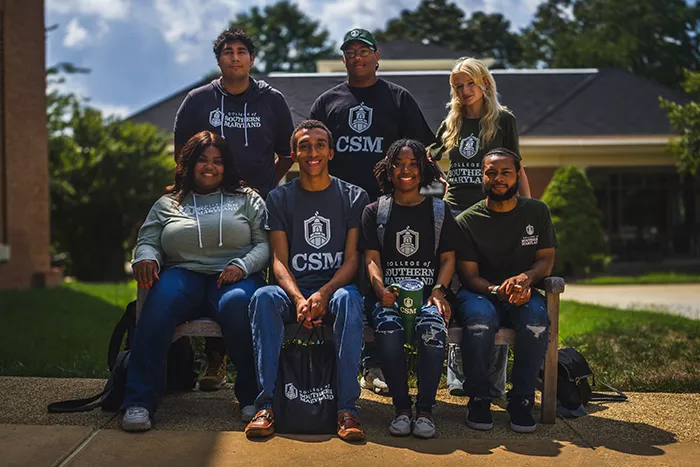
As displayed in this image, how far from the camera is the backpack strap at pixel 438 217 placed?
14.1ft

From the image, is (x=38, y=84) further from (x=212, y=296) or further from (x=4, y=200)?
(x=212, y=296)

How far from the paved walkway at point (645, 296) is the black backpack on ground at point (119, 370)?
7.04 m

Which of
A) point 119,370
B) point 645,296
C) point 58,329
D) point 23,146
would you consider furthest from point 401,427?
point 23,146

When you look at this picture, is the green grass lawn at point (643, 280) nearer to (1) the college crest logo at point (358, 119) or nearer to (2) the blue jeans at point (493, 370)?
(2) the blue jeans at point (493, 370)

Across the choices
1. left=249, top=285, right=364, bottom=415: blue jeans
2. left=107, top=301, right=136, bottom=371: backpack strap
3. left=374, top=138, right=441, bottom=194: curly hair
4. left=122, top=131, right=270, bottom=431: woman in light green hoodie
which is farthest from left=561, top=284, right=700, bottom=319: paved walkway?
left=107, top=301, right=136, bottom=371: backpack strap

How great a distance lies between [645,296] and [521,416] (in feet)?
30.9

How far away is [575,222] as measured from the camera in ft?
55.5

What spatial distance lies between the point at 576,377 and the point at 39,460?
9.69 feet

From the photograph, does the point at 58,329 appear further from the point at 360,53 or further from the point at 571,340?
the point at 571,340

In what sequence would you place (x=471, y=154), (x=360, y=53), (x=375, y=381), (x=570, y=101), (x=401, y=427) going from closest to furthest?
(x=401, y=427) → (x=471, y=154) → (x=360, y=53) → (x=375, y=381) → (x=570, y=101)

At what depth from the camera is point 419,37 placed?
5012 centimetres

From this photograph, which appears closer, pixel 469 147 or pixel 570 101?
pixel 469 147

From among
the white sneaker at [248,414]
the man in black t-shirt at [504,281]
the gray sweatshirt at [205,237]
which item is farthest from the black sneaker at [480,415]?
the gray sweatshirt at [205,237]

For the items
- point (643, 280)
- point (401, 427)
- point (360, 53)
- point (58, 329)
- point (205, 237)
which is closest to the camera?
point (401, 427)
